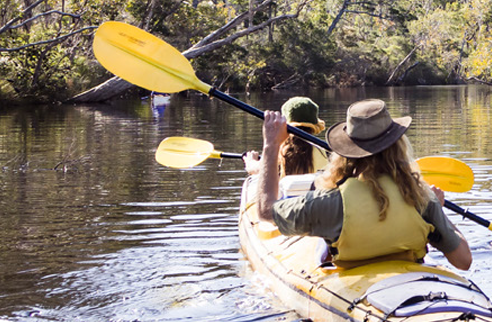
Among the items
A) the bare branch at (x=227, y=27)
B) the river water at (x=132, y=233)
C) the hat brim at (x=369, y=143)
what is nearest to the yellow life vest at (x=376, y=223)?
the hat brim at (x=369, y=143)

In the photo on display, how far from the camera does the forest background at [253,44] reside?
84.1 ft

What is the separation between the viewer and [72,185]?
30.0 feet

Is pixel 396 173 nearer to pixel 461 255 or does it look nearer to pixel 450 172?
pixel 461 255

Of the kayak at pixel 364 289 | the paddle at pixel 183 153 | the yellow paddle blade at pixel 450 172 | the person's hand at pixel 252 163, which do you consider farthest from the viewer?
the paddle at pixel 183 153

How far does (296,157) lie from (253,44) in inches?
1560

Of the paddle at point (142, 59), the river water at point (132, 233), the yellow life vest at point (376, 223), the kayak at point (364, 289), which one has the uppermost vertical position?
the paddle at point (142, 59)

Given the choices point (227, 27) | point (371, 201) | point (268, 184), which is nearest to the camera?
point (371, 201)

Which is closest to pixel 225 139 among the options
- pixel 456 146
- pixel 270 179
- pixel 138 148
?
pixel 138 148

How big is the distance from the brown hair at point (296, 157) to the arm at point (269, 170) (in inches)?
46.9

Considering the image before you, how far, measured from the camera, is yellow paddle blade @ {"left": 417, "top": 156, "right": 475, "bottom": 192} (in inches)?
199

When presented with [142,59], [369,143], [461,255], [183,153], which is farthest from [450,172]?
[183,153]

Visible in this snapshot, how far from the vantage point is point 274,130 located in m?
3.91

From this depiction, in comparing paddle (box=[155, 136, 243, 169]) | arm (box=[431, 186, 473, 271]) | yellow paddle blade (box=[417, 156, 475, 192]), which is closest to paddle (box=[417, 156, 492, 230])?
yellow paddle blade (box=[417, 156, 475, 192])

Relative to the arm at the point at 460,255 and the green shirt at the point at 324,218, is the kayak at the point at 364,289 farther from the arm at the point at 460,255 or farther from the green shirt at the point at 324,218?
the green shirt at the point at 324,218
